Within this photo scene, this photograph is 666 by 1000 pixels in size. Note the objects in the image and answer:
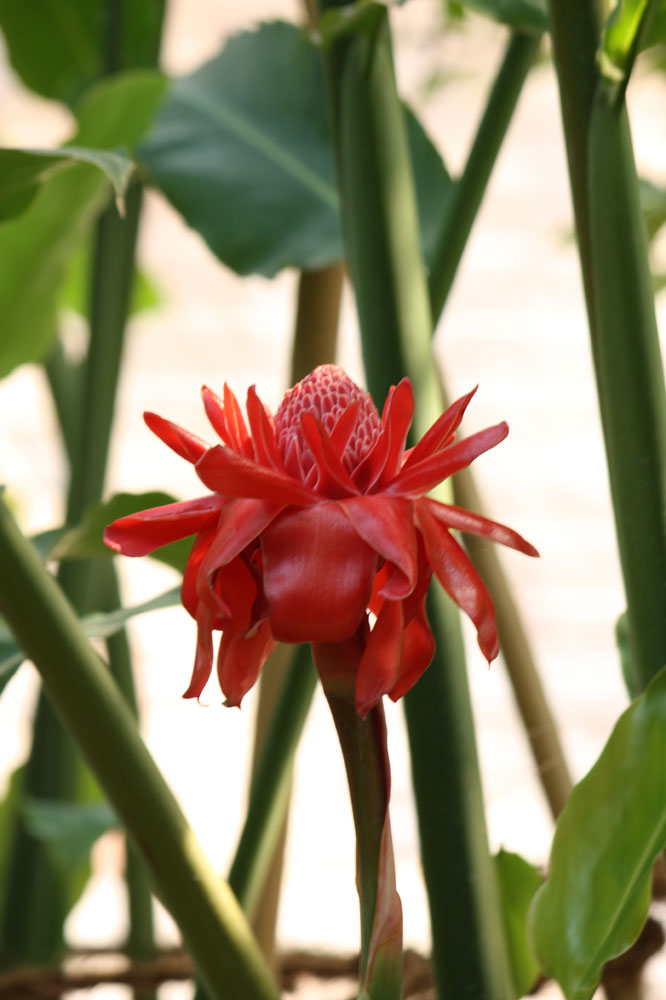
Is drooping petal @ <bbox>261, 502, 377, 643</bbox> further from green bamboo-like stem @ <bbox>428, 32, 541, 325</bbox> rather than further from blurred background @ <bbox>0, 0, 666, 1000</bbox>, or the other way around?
blurred background @ <bbox>0, 0, 666, 1000</bbox>

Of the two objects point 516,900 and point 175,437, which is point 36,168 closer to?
point 175,437

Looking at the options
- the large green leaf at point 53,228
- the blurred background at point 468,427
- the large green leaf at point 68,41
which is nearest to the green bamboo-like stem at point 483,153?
the large green leaf at point 53,228

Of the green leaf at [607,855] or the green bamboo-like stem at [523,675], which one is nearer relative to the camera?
the green leaf at [607,855]

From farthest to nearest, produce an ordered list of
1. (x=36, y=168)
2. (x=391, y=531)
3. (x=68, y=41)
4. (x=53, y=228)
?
(x=68, y=41), (x=53, y=228), (x=36, y=168), (x=391, y=531)

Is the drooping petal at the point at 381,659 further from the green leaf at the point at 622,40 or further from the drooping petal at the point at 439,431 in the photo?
the green leaf at the point at 622,40

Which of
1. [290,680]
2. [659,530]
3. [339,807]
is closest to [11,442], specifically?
[339,807]

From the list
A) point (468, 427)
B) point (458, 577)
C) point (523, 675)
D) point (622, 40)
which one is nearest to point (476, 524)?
point (458, 577)

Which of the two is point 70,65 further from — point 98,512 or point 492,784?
point 492,784
